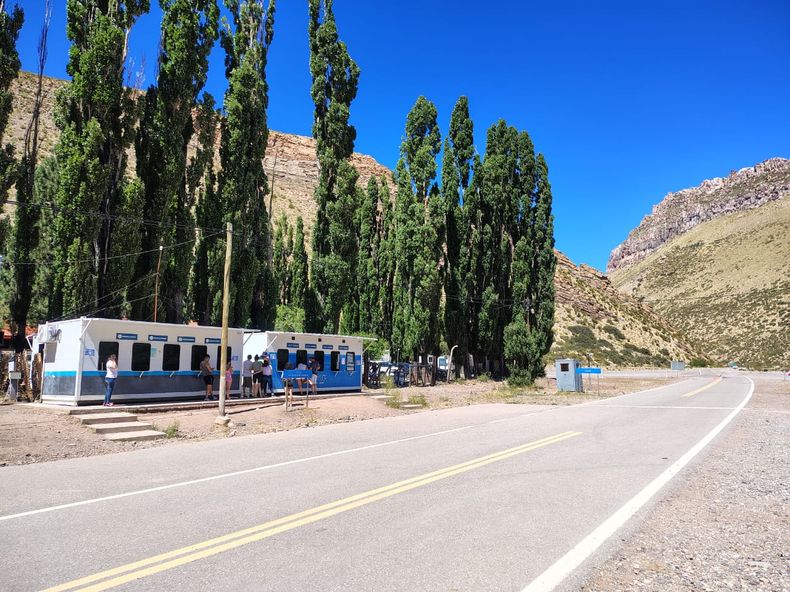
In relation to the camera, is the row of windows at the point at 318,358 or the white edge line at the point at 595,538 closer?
the white edge line at the point at 595,538

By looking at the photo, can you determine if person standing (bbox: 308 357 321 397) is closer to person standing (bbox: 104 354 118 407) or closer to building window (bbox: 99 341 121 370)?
building window (bbox: 99 341 121 370)

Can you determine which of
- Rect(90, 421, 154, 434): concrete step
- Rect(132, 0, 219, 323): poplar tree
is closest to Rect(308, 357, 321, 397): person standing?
Rect(132, 0, 219, 323): poplar tree

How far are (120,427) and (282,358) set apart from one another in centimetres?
998

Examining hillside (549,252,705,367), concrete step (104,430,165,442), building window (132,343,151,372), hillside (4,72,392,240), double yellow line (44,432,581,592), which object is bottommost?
concrete step (104,430,165,442)

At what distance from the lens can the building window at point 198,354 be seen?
2014 cm

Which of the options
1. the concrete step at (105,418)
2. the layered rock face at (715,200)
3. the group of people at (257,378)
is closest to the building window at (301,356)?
the group of people at (257,378)

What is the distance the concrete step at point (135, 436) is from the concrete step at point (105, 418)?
1850 mm

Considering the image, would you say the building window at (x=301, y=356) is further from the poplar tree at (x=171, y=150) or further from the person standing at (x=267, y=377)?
the poplar tree at (x=171, y=150)

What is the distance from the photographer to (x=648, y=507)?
607cm

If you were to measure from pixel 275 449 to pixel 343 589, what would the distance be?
296 inches

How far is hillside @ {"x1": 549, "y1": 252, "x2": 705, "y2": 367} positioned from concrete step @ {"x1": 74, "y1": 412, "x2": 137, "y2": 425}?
195ft

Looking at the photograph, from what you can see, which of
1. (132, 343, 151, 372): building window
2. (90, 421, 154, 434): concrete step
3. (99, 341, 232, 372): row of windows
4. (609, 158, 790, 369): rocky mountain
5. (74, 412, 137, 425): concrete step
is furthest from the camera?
(609, 158, 790, 369): rocky mountain

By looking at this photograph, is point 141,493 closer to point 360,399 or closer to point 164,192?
point 360,399

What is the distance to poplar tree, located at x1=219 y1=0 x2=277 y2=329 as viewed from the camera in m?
27.6
